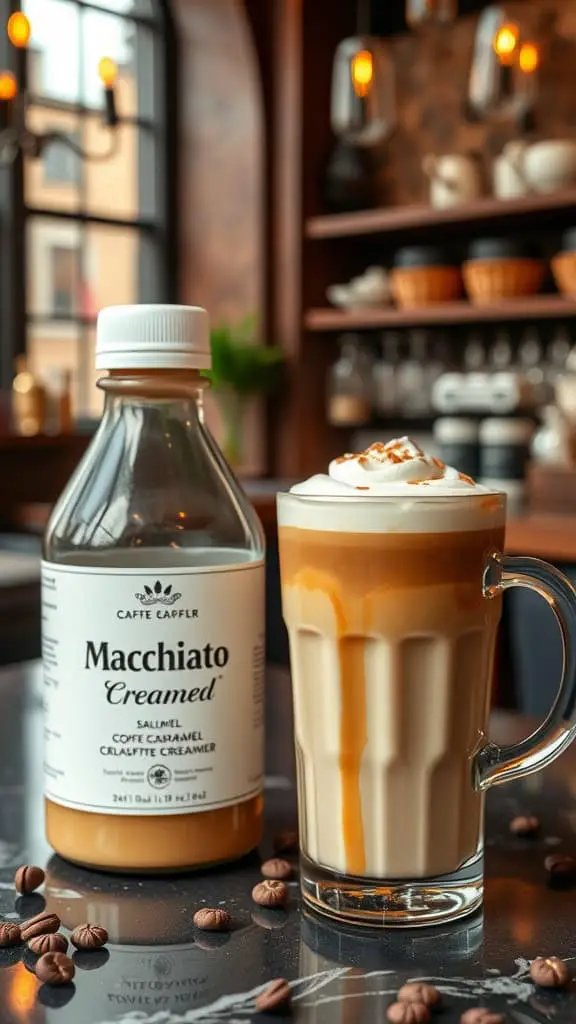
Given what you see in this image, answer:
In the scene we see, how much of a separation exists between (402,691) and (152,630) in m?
0.13

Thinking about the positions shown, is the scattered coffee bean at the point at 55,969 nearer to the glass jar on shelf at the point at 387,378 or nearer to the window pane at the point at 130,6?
the glass jar on shelf at the point at 387,378

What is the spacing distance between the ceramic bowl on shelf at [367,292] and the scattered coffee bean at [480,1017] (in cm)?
358

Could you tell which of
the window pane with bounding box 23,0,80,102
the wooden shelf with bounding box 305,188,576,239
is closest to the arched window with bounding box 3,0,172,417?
the window pane with bounding box 23,0,80,102

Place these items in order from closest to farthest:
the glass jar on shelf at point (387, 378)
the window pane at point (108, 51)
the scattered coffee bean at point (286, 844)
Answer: the scattered coffee bean at point (286, 844), the glass jar on shelf at point (387, 378), the window pane at point (108, 51)

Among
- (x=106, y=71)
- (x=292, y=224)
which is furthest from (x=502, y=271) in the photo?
(x=106, y=71)

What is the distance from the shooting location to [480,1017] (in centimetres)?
44

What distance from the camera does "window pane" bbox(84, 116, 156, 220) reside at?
14.4 feet

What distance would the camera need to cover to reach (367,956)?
51 cm

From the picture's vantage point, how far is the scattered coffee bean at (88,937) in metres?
0.51

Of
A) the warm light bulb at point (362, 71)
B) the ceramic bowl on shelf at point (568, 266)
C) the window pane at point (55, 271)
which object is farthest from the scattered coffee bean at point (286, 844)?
the window pane at point (55, 271)

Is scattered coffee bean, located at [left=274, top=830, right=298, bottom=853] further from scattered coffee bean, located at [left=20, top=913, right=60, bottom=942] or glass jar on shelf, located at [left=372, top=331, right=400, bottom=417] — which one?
glass jar on shelf, located at [left=372, top=331, right=400, bottom=417]

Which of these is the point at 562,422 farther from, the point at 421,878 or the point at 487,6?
the point at 421,878

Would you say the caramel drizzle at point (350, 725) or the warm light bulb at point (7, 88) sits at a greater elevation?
the warm light bulb at point (7, 88)

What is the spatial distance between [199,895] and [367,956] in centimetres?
11
